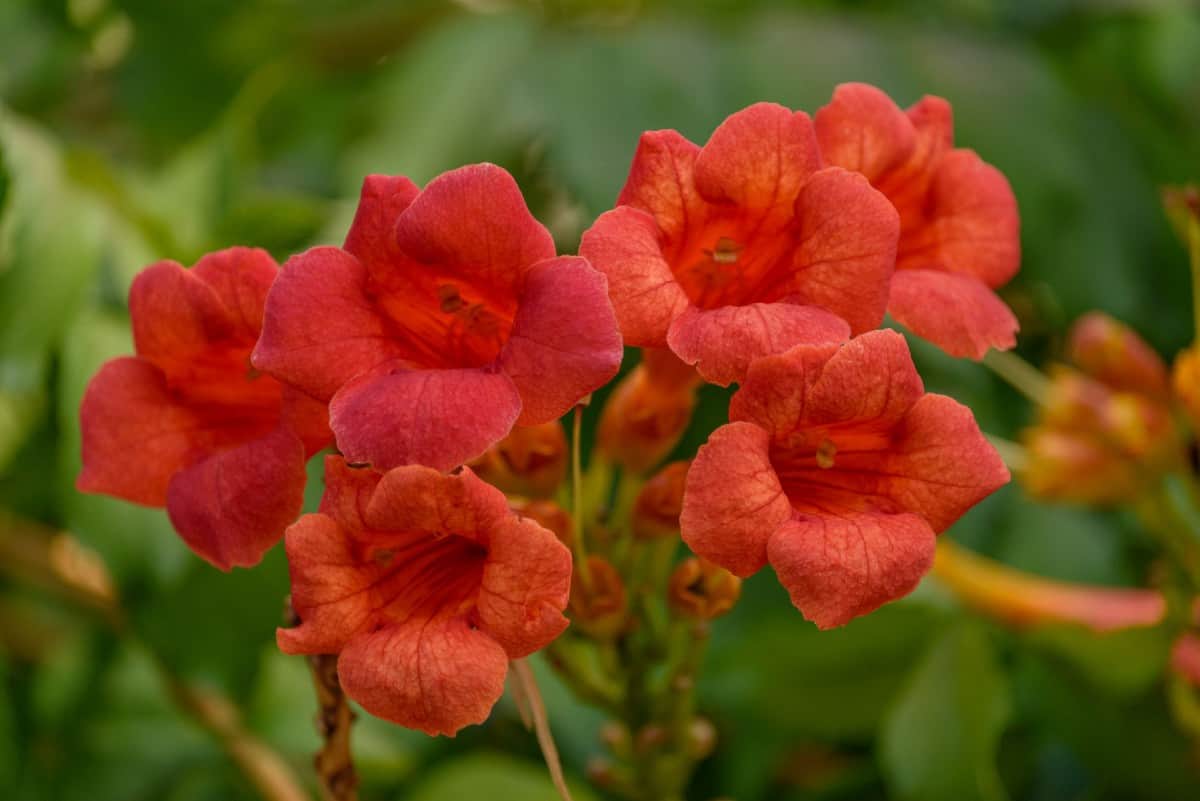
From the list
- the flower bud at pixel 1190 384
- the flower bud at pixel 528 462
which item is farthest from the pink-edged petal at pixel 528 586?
the flower bud at pixel 1190 384

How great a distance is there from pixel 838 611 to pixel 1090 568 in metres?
1.35

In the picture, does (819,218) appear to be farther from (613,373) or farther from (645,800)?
(645,800)

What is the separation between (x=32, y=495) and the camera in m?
1.81

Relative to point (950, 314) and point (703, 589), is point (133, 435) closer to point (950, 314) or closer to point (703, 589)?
point (703, 589)

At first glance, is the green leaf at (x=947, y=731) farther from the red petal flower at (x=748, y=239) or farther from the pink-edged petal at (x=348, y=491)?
the pink-edged petal at (x=348, y=491)

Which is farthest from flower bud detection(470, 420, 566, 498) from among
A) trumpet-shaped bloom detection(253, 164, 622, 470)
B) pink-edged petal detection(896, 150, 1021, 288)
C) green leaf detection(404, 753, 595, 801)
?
green leaf detection(404, 753, 595, 801)

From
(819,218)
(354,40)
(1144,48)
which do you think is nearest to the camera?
(819,218)

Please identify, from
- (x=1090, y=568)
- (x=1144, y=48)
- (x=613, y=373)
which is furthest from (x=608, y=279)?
(x=1144, y=48)

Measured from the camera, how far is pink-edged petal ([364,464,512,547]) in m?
0.81

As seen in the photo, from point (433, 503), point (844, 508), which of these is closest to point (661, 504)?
point (844, 508)

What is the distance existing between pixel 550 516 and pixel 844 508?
9.4 inches

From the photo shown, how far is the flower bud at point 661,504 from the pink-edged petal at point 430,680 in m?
0.27

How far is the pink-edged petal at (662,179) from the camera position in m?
0.96

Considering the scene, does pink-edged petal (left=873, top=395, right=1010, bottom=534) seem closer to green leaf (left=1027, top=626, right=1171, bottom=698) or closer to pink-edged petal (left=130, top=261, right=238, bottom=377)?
pink-edged petal (left=130, top=261, right=238, bottom=377)
